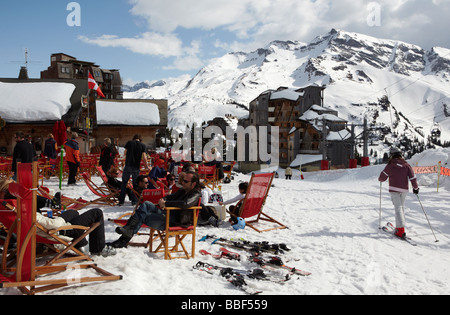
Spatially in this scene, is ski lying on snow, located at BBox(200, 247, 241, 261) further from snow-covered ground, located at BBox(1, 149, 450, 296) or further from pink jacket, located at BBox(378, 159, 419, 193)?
pink jacket, located at BBox(378, 159, 419, 193)

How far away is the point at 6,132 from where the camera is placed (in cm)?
2400

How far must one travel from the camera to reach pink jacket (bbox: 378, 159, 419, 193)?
6.78m

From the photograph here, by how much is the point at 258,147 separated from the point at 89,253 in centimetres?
5536

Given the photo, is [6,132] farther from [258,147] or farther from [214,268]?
[258,147]

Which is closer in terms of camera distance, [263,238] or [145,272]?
[145,272]

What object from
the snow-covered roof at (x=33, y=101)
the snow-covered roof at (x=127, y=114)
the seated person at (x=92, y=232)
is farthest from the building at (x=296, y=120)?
the seated person at (x=92, y=232)

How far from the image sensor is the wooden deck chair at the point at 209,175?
1251cm

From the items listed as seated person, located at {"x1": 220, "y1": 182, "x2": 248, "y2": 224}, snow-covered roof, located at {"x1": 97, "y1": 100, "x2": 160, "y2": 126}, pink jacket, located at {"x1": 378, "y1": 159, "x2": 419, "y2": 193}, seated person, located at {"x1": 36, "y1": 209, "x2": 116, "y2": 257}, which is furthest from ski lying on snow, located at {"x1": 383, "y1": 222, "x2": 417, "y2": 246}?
snow-covered roof, located at {"x1": 97, "y1": 100, "x2": 160, "y2": 126}

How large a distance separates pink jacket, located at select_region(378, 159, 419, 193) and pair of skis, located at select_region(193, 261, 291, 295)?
3.73 m

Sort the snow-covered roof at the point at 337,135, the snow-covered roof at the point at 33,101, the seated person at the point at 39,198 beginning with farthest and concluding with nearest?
the snow-covered roof at the point at 337,135
the snow-covered roof at the point at 33,101
the seated person at the point at 39,198

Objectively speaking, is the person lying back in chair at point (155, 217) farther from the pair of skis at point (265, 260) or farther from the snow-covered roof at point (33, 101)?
the snow-covered roof at point (33, 101)

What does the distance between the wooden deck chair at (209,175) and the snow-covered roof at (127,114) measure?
20731mm

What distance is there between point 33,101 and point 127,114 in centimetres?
976
